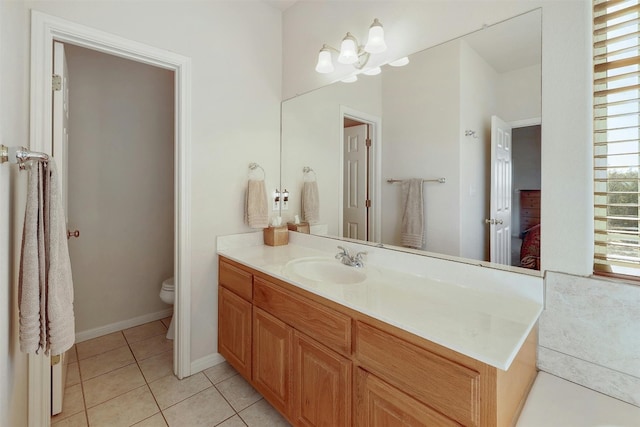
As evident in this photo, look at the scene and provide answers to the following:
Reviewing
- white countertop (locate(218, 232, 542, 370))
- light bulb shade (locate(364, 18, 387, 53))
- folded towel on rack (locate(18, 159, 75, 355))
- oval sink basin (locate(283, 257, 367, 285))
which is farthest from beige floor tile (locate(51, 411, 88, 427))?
light bulb shade (locate(364, 18, 387, 53))

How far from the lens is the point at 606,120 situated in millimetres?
1039

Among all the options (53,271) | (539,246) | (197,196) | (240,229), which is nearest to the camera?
(53,271)

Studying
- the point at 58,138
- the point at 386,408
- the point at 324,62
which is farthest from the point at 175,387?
the point at 324,62

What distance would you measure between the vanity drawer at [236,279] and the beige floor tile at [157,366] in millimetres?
713

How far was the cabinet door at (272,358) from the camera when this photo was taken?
144cm

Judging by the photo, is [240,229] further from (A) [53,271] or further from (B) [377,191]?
(A) [53,271]

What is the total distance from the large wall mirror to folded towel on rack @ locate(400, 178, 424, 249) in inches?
0.5

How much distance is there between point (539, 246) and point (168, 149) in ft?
9.75

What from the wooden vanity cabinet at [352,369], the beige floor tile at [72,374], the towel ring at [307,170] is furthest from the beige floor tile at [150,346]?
the towel ring at [307,170]

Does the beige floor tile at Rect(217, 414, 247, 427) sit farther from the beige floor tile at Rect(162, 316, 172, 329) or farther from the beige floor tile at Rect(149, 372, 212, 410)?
the beige floor tile at Rect(162, 316, 172, 329)

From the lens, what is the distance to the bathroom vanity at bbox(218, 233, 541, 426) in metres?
0.83

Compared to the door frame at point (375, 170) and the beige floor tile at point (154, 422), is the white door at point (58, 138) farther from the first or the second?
the door frame at point (375, 170)

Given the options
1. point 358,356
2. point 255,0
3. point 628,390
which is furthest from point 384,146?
point 255,0

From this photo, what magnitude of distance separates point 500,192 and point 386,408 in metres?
0.98
